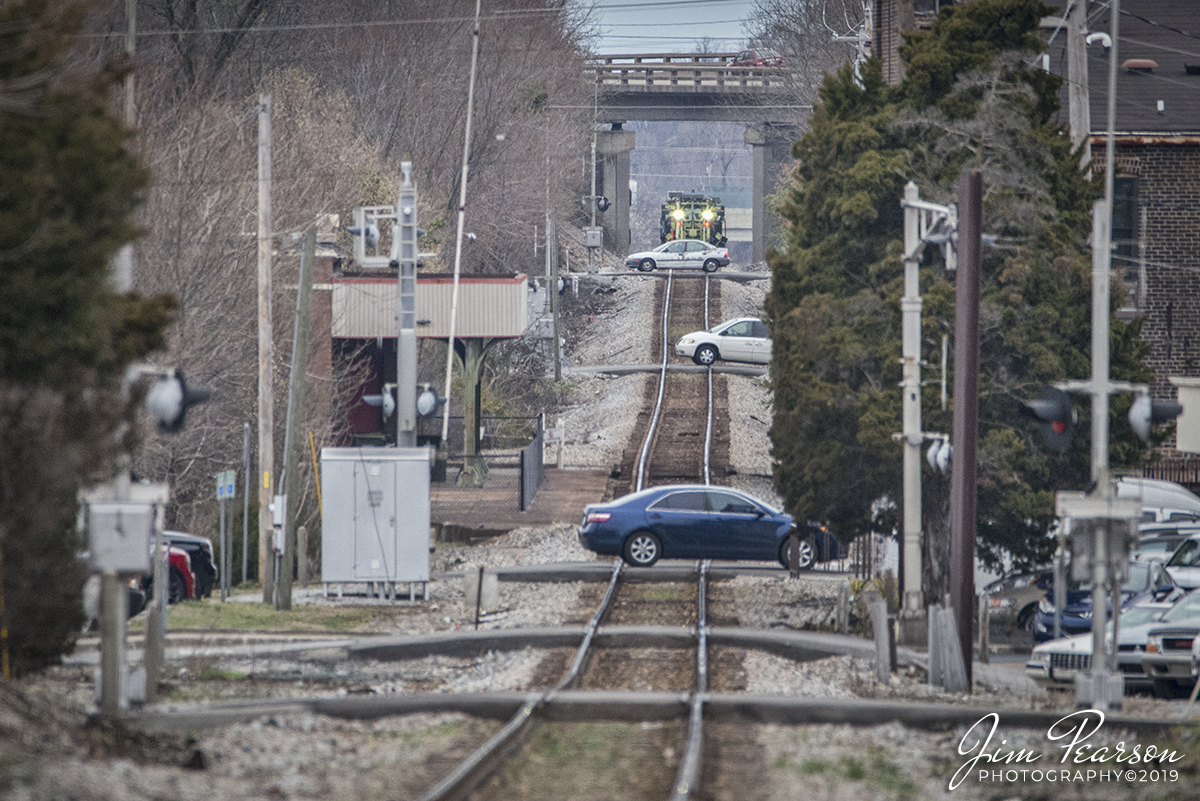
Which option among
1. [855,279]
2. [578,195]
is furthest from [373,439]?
[578,195]

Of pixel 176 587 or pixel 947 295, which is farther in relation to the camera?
pixel 176 587

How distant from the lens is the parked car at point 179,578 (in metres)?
22.9

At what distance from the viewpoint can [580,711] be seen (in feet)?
44.4

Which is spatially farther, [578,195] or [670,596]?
[578,195]

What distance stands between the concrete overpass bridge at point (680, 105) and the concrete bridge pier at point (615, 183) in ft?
0.18

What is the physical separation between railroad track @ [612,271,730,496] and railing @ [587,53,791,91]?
1094 inches

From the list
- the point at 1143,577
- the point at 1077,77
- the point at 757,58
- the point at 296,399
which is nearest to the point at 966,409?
the point at 1143,577

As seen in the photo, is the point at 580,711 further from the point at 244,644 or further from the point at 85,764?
the point at 244,644

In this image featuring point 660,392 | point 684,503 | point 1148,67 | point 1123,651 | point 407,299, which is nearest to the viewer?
point 1123,651

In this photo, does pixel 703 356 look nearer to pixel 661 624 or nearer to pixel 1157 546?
pixel 1157 546

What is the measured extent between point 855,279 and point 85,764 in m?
16.1

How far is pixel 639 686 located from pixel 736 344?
34075 millimetres

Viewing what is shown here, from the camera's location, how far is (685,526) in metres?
25.8

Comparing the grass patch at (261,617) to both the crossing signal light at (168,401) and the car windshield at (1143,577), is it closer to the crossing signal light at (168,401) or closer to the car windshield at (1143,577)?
the crossing signal light at (168,401)
